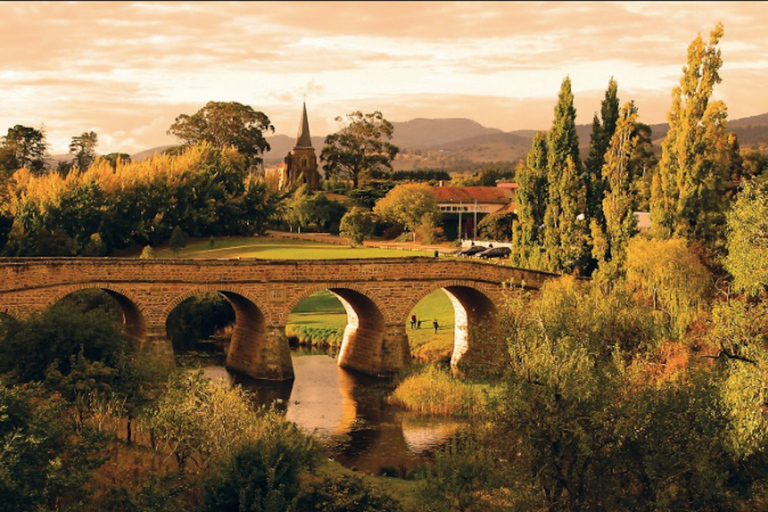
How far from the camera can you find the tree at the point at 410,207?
104 metres

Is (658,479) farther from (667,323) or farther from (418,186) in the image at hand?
(418,186)

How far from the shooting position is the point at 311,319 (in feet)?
218

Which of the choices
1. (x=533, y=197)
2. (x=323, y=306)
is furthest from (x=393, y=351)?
(x=323, y=306)

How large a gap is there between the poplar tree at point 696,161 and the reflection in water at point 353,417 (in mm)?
18011

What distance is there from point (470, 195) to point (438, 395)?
77.1m

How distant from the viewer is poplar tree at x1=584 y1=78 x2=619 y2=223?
58.4 meters

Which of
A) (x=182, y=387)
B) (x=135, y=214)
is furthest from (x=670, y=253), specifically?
(x=135, y=214)

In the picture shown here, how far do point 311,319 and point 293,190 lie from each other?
52648 millimetres

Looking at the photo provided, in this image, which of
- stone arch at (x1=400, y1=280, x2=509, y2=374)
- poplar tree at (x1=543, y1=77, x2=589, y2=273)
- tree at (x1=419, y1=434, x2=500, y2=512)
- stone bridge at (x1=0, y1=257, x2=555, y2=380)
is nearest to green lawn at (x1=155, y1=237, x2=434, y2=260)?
stone arch at (x1=400, y1=280, x2=509, y2=374)

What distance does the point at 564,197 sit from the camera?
58.1 meters

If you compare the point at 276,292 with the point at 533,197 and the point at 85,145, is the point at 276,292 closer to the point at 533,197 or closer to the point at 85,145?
the point at 533,197

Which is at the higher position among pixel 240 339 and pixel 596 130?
pixel 596 130

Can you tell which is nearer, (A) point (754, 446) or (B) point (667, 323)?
(A) point (754, 446)

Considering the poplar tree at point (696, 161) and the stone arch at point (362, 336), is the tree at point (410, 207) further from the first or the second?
the poplar tree at point (696, 161)
